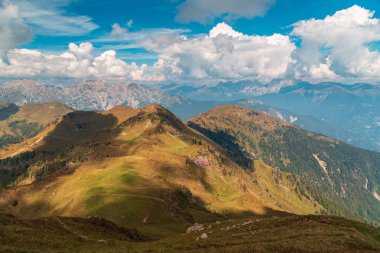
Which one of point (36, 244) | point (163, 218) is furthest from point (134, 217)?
point (36, 244)

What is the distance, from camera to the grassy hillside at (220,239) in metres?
51.3

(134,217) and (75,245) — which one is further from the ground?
(75,245)

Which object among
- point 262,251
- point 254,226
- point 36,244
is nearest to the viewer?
point 262,251

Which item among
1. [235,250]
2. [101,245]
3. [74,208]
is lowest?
[74,208]

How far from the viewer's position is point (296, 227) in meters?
74.2

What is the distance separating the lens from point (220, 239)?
6638cm

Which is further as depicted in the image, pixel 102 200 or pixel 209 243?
pixel 102 200

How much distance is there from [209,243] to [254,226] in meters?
26.8

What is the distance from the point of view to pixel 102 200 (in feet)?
602

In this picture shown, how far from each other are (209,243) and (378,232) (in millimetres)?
39213

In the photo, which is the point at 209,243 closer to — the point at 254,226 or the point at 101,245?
the point at 101,245

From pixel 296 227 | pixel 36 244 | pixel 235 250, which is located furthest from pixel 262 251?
pixel 36 244

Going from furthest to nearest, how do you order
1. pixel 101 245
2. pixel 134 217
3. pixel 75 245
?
pixel 134 217 < pixel 101 245 < pixel 75 245

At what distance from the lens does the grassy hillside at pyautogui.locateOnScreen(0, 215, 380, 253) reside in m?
51.3
